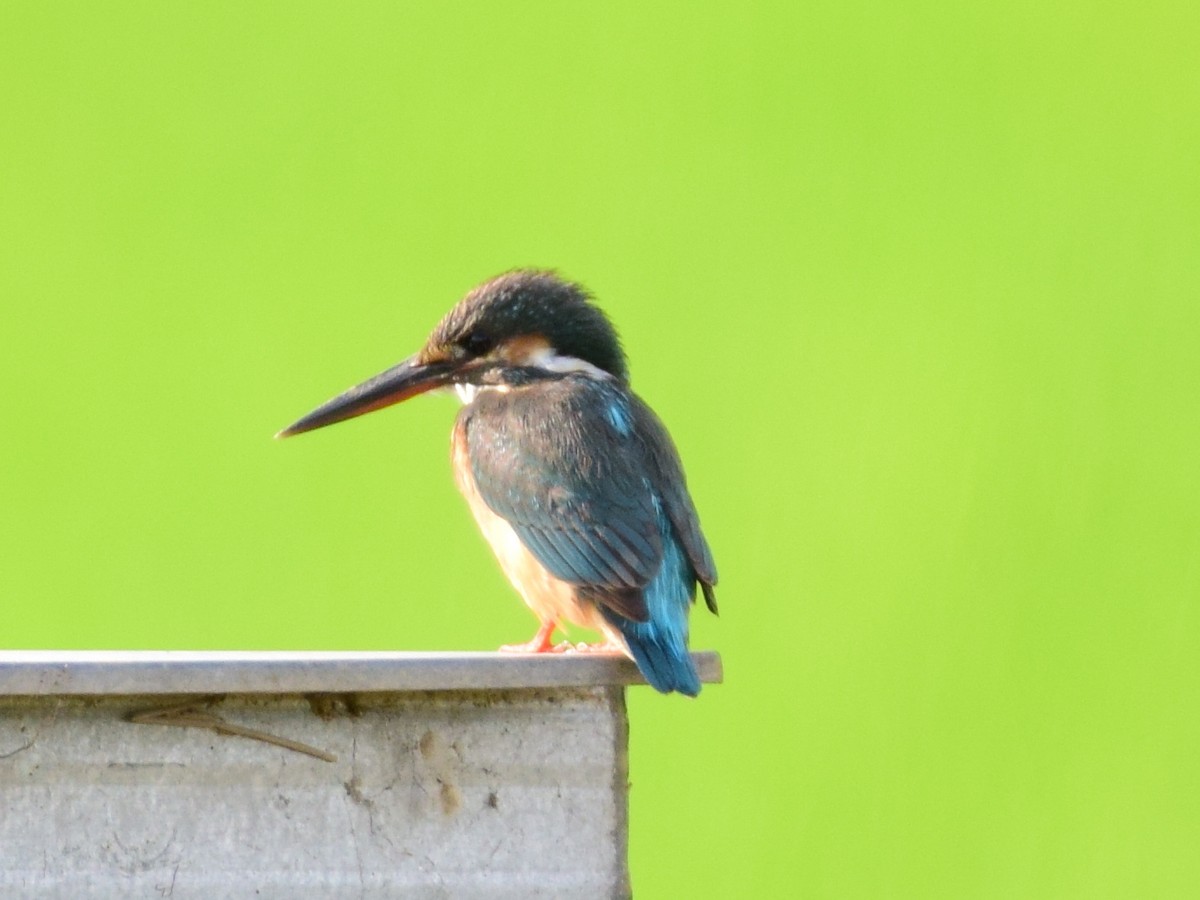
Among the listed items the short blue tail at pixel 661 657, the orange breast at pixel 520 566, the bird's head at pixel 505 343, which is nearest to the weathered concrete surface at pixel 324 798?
the short blue tail at pixel 661 657

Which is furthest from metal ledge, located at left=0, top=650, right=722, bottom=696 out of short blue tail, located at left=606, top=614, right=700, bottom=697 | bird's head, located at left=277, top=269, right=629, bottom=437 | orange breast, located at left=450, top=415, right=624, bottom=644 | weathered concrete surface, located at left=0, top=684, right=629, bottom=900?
bird's head, located at left=277, top=269, right=629, bottom=437

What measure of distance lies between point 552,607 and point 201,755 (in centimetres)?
120

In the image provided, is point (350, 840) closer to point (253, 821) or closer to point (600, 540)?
point (253, 821)

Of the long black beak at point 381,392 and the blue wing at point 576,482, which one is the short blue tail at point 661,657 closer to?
the blue wing at point 576,482

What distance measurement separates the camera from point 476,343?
11.3 ft

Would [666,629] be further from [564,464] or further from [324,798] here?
[324,798]

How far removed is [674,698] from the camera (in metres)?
3.68

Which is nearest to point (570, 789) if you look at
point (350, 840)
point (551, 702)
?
point (551, 702)

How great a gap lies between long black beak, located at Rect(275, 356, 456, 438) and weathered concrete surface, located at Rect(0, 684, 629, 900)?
140 cm

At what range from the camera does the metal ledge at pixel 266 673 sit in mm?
1774

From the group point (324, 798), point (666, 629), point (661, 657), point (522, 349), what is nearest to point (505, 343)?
point (522, 349)

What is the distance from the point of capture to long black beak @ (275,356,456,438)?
3449 millimetres

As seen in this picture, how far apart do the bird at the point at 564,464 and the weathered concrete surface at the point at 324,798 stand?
1.12 feet

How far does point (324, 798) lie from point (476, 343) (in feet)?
5.14
